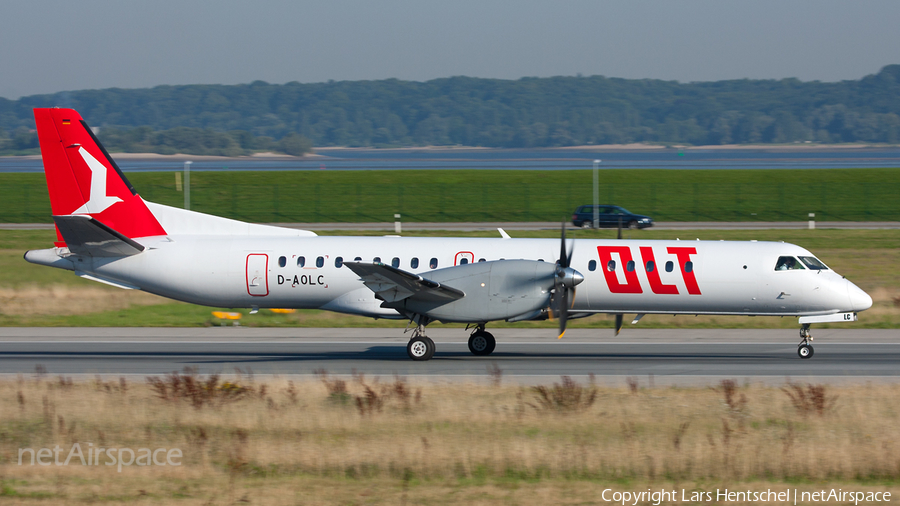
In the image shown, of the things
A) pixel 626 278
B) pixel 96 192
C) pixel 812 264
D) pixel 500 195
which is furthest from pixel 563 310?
pixel 500 195

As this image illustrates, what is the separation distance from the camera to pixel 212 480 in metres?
10.6

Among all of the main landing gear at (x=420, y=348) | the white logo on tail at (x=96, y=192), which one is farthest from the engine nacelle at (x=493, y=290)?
the white logo on tail at (x=96, y=192)

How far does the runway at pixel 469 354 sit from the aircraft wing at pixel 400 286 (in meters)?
1.60

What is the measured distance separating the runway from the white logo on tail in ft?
12.0

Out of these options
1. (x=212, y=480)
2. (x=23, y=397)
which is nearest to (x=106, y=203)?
(x=23, y=397)

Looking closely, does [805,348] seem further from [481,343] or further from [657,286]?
[481,343]

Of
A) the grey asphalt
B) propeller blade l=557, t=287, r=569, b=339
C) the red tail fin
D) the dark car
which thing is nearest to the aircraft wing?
propeller blade l=557, t=287, r=569, b=339

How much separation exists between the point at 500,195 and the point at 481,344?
53.3 m

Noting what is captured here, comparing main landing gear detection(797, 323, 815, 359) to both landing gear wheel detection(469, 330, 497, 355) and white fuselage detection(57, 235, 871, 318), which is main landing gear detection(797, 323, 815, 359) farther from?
landing gear wheel detection(469, 330, 497, 355)

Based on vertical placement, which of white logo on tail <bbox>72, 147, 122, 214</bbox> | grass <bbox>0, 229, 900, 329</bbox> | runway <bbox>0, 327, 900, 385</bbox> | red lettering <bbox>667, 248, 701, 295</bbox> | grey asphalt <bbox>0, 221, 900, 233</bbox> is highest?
grey asphalt <bbox>0, 221, 900, 233</bbox>

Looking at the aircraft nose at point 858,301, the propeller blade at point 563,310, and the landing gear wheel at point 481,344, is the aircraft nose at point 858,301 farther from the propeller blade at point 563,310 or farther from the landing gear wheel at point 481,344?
the landing gear wheel at point 481,344

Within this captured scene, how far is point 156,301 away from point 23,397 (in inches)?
694

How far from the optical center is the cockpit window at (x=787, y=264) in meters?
21.3

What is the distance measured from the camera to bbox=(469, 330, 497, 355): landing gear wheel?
21.8 metres
